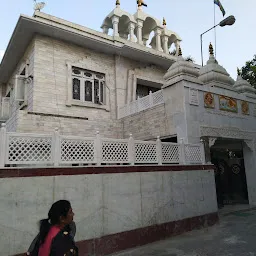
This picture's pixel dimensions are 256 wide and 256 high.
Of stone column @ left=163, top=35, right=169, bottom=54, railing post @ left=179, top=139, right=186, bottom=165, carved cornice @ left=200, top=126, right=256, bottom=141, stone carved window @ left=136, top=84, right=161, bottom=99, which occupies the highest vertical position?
stone column @ left=163, top=35, right=169, bottom=54

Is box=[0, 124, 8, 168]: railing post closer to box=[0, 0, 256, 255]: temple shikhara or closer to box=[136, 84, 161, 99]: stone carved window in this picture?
box=[0, 0, 256, 255]: temple shikhara

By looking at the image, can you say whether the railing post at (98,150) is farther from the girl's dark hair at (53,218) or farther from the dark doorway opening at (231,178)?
the dark doorway opening at (231,178)

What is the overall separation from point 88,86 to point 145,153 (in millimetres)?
5991

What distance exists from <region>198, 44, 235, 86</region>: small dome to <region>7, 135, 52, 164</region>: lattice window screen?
7.28 m

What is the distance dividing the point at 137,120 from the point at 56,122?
3.29 metres

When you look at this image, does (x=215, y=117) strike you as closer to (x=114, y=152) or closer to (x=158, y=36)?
(x=114, y=152)

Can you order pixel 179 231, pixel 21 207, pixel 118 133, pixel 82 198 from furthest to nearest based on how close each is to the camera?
pixel 118 133
pixel 179 231
pixel 82 198
pixel 21 207

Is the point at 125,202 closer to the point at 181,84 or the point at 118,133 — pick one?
the point at 181,84

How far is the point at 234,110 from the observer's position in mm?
10047

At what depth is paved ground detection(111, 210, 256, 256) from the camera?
5.34m

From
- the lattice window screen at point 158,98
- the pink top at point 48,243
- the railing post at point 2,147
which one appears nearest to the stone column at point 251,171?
the lattice window screen at point 158,98

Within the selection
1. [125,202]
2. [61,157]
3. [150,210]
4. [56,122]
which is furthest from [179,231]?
[56,122]

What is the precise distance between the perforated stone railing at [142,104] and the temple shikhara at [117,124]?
43mm

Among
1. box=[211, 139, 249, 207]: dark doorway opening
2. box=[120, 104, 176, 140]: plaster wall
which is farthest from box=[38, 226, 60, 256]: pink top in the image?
box=[211, 139, 249, 207]: dark doorway opening
